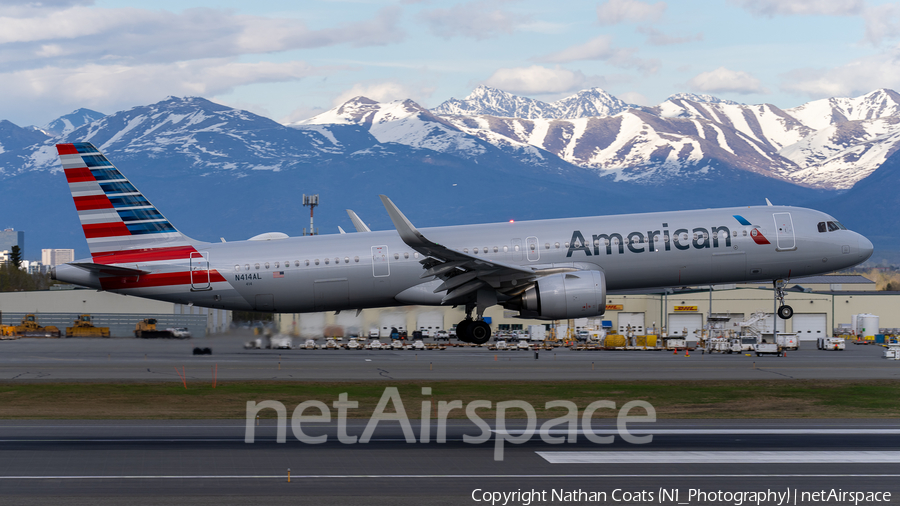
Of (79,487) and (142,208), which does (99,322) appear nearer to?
(142,208)

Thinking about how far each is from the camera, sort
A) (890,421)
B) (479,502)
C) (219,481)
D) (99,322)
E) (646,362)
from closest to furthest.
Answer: (479,502) → (219,481) → (890,421) → (646,362) → (99,322)

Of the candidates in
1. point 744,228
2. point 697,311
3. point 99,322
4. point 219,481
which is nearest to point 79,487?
point 219,481

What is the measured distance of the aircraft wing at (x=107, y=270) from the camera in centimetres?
3803

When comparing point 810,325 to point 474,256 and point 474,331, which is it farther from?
point 474,256

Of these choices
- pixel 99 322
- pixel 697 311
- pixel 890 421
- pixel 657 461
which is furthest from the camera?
pixel 697 311

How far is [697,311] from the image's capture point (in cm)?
11938

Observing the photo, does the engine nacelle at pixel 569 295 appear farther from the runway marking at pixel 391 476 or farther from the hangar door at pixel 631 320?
the hangar door at pixel 631 320

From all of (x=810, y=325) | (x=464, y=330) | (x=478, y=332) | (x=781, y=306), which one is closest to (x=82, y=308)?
(x=464, y=330)

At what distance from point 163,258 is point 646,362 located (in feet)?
126

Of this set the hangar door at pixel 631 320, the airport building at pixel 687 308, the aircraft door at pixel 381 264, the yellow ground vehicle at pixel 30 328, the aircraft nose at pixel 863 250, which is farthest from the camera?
the hangar door at pixel 631 320

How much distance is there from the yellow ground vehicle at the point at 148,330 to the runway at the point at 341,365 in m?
0.94

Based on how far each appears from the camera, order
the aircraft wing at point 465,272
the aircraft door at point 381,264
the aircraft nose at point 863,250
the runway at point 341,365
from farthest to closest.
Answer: the runway at point 341,365
the aircraft nose at point 863,250
the aircraft door at point 381,264
the aircraft wing at point 465,272

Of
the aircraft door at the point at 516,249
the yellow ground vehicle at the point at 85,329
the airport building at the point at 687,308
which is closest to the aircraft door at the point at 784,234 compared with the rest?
the aircraft door at the point at 516,249

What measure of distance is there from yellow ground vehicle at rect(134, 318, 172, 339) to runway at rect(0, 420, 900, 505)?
28976mm
